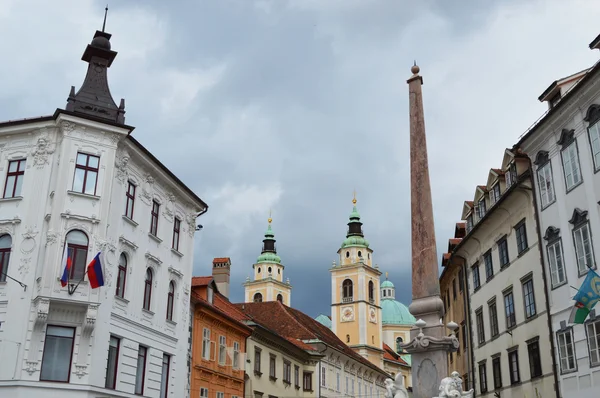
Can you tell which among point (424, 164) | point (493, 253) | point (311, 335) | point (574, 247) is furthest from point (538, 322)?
point (311, 335)

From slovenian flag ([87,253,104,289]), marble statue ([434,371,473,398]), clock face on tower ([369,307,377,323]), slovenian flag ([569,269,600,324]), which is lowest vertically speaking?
marble statue ([434,371,473,398])

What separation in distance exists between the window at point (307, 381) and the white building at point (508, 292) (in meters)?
16.8

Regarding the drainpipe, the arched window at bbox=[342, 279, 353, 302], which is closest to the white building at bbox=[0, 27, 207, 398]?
the drainpipe

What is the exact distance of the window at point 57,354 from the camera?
20036mm

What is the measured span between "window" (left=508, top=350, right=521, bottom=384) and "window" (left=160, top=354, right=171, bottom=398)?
13.5m

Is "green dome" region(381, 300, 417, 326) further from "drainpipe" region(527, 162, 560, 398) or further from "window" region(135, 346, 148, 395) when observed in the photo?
"window" region(135, 346, 148, 395)

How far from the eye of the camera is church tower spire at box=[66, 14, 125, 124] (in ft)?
77.9

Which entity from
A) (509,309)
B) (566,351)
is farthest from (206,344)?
(566,351)

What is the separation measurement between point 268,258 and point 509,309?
83594 millimetres

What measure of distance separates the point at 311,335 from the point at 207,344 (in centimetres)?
1864

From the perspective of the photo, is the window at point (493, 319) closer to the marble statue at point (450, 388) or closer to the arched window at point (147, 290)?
the arched window at point (147, 290)

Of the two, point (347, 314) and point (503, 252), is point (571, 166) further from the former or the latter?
point (347, 314)

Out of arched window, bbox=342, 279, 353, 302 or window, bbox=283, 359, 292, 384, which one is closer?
window, bbox=283, 359, 292, 384

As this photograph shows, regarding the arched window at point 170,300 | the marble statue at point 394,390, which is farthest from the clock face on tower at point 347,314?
the marble statue at point 394,390
